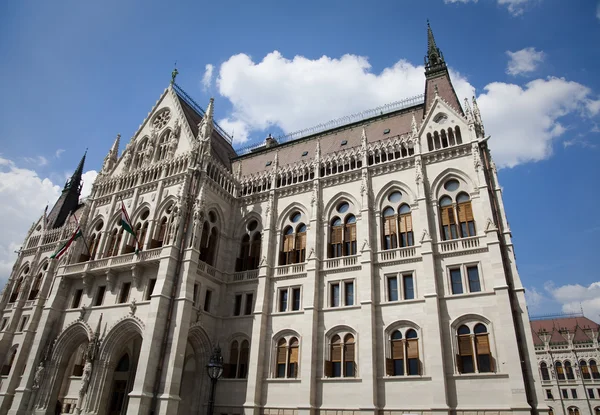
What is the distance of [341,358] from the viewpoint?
2784 centimetres

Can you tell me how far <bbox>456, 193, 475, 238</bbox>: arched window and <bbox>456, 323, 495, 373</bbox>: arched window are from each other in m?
6.29

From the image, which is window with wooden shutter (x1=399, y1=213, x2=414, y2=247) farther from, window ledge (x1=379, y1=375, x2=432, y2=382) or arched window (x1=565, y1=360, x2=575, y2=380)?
arched window (x1=565, y1=360, x2=575, y2=380)

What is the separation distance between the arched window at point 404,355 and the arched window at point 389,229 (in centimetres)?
638

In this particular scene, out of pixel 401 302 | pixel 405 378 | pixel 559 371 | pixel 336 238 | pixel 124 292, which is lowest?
pixel 405 378

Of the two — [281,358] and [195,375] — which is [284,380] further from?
[195,375]

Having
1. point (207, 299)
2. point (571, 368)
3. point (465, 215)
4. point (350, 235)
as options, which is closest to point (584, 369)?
point (571, 368)

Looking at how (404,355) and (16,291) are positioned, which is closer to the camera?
(404,355)

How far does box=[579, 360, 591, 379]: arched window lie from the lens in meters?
71.2

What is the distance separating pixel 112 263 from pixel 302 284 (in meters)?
15.8

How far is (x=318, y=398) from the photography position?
89.1 feet

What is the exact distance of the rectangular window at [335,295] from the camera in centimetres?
2995

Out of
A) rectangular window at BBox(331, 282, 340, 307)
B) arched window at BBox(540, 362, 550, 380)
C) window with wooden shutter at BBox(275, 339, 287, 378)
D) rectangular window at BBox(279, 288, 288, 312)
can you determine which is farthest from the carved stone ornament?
arched window at BBox(540, 362, 550, 380)

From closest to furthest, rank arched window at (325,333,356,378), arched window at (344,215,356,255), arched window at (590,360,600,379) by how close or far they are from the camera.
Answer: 1. arched window at (325,333,356,378)
2. arched window at (344,215,356,255)
3. arched window at (590,360,600,379)

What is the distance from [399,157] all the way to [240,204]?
15218 millimetres
